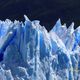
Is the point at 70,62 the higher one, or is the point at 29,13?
the point at 29,13

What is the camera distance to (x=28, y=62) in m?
9.02

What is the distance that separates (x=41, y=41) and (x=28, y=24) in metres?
0.47

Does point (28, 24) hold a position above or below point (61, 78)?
above

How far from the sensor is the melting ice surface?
904cm

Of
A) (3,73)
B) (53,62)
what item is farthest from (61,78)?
(3,73)

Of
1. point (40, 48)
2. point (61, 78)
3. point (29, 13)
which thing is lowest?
point (61, 78)

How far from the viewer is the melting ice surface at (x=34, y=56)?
9039 mm

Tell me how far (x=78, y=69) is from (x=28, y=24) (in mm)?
1493

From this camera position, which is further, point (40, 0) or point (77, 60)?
point (40, 0)

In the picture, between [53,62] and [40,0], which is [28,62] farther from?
[40,0]

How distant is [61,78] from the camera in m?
9.23

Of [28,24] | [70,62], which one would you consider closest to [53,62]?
[70,62]

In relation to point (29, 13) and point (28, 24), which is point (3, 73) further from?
point (29, 13)

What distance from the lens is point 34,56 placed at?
9047mm
